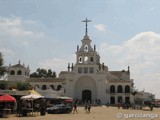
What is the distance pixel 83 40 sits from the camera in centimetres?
7912

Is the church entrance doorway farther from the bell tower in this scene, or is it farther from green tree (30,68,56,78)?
green tree (30,68,56,78)

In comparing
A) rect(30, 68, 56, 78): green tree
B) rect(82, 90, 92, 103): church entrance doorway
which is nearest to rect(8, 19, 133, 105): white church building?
rect(82, 90, 92, 103): church entrance doorway

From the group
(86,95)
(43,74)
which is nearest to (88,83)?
(86,95)

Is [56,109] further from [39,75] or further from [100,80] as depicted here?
[39,75]

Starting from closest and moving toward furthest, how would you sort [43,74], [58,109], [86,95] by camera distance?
[58,109] → [86,95] → [43,74]

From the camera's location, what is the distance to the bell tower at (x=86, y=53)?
77387 millimetres

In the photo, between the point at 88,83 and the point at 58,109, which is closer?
the point at 58,109

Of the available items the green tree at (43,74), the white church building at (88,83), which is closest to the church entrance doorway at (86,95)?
the white church building at (88,83)

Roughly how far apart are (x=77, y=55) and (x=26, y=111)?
46.2m

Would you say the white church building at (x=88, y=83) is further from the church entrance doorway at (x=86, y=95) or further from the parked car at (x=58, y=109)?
the parked car at (x=58, y=109)

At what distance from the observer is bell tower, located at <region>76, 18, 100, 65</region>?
7739 centimetres

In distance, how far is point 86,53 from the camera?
77562 millimetres

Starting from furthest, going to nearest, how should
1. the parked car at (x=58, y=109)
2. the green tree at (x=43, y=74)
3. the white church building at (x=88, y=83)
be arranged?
the green tree at (x=43, y=74) < the white church building at (x=88, y=83) < the parked car at (x=58, y=109)

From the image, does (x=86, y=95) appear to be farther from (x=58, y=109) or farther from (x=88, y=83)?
(x=58, y=109)
